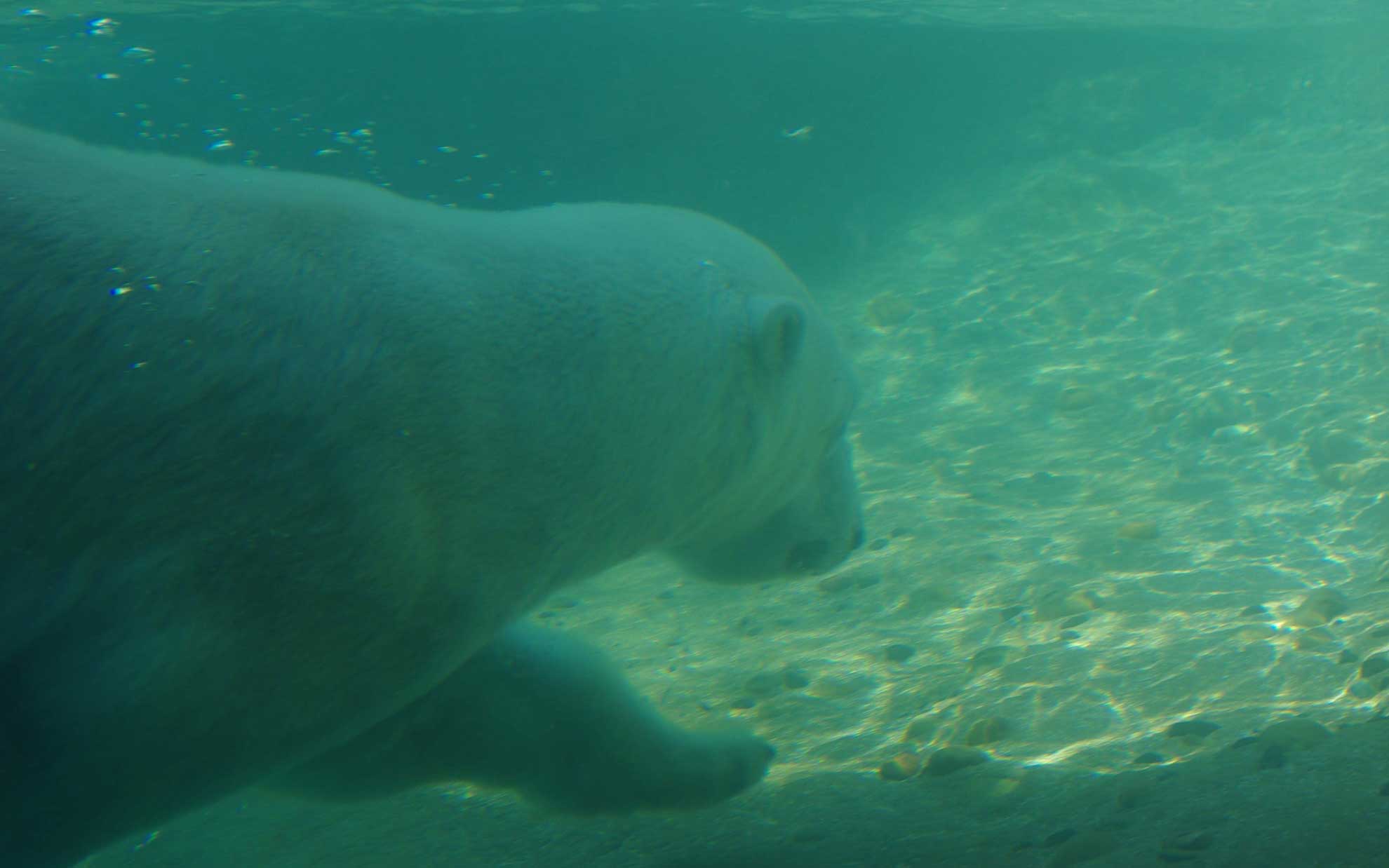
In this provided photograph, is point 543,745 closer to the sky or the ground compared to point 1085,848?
closer to the ground

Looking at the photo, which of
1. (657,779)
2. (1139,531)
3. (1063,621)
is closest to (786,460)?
(657,779)

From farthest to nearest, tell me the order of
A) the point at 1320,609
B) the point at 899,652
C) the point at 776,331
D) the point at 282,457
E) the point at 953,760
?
the point at 899,652, the point at 1320,609, the point at 953,760, the point at 776,331, the point at 282,457

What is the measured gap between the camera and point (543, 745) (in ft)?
8.81

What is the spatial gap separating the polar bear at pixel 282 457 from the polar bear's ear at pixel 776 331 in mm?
203

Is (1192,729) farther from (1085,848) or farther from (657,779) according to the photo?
(657,779)

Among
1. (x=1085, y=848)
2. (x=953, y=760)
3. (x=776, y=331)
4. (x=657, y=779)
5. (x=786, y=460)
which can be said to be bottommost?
(x=953, y=760)

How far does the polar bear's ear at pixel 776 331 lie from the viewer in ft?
8.63

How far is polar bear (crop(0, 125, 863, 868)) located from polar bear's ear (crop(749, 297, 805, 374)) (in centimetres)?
20

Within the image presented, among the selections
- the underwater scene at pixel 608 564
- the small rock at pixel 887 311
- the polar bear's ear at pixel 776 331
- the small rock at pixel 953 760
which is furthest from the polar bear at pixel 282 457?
the small rock at pixel 887 311

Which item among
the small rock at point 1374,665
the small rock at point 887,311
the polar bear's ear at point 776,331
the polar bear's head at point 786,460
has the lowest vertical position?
the small rock at point 1374,665

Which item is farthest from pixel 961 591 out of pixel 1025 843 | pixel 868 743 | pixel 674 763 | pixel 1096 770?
pixel 1025 843

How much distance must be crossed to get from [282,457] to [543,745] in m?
1.50

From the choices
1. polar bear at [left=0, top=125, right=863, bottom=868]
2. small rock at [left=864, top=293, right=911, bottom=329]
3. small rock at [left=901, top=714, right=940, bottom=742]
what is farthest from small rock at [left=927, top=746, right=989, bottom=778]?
small rock at [left=864, top=293, right=911, bottom=329]

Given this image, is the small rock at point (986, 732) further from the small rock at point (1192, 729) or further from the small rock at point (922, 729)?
the small rock at point (1192, 729)
